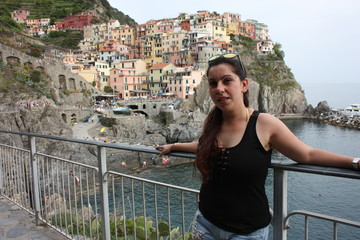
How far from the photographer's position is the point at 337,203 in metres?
18.7

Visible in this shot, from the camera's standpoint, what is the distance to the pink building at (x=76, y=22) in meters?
88.0

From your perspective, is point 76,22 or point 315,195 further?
point 76,22

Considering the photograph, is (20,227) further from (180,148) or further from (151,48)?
(151,48)

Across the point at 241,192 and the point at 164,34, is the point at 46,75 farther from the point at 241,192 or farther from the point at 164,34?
the point at 241,192

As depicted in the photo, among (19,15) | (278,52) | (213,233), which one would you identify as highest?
(19,15)

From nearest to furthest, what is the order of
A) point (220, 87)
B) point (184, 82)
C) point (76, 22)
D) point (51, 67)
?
point (220, 87) < point (51, 67) < point (184, 82) < point (76, 22)

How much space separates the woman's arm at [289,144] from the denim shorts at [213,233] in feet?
1.65

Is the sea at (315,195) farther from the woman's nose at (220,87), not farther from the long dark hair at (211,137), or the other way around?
the woman's nose at (220,87)

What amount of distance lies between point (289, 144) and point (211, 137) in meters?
0.47

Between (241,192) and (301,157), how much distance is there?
0.41 m

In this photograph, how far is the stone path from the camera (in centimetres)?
432

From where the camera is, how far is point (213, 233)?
1.98 m

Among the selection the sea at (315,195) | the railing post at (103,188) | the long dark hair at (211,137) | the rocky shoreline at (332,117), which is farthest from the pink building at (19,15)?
the long dark hair at (211,137)

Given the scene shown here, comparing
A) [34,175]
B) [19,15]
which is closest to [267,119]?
[34,175]
